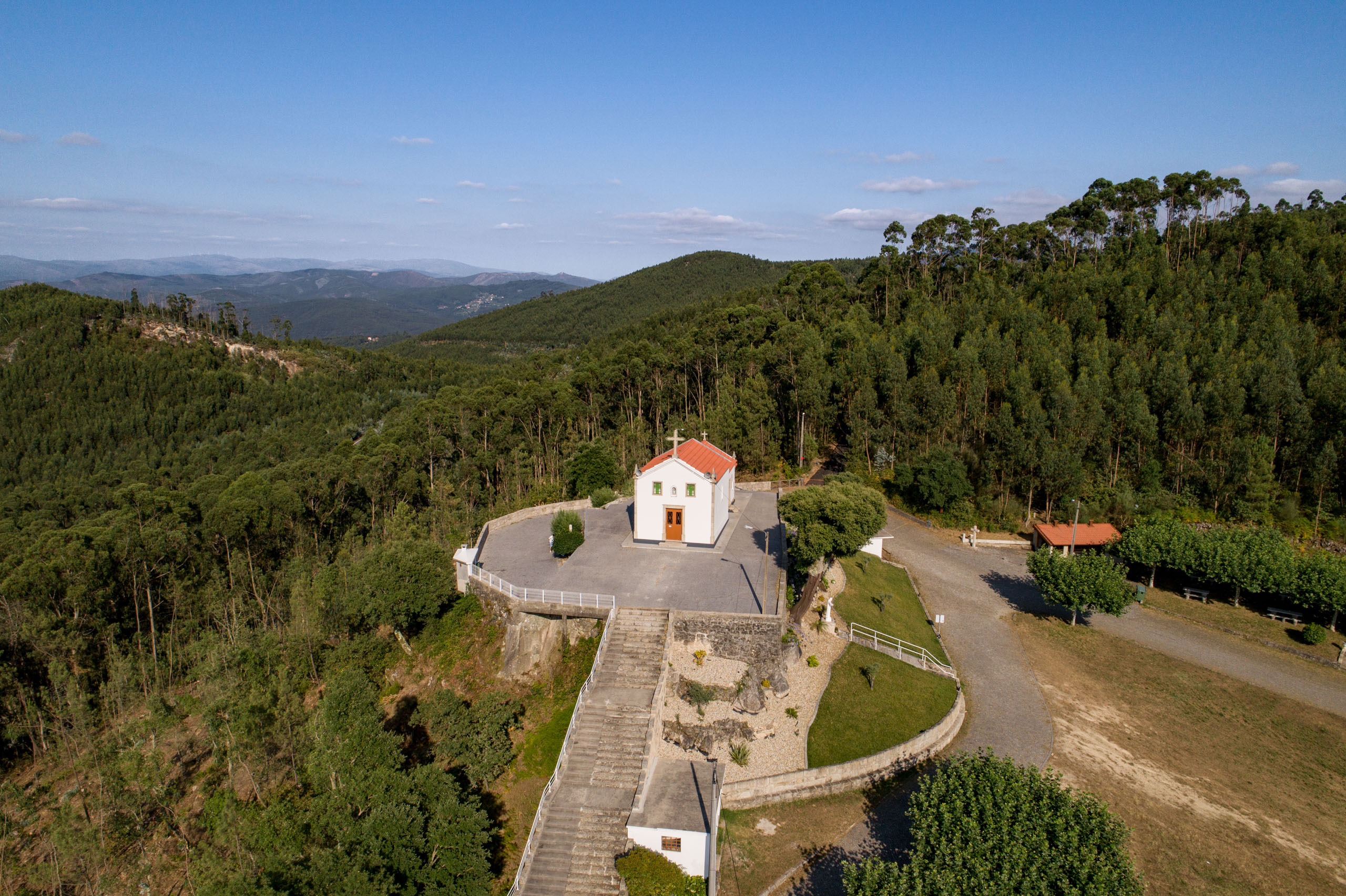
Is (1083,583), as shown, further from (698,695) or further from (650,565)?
(698,695)

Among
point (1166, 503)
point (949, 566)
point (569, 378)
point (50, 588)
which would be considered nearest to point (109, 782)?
point (50, 588)

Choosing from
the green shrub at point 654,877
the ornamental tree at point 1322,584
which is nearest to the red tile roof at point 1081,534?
the ornamental tree at point 1322,584

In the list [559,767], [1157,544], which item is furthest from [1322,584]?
[559,767]

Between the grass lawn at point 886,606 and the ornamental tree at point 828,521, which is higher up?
the ornamental tree at point 828,521

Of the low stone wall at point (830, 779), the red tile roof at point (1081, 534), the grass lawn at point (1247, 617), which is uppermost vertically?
the red tile roof at point (1081, 534)

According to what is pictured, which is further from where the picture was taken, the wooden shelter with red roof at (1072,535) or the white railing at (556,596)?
the wooden shelter with red roof at (1072,535)

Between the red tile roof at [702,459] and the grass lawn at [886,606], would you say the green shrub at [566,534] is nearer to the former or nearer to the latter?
the red tile roof at [702,459]
